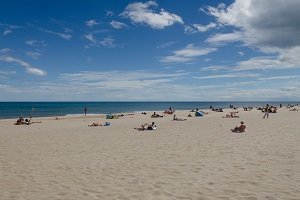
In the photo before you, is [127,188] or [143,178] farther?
[143,178]

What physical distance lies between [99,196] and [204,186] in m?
2.92

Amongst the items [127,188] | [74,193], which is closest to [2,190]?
[74,193]

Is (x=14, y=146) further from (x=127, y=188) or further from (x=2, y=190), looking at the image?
(x=127, y=188)

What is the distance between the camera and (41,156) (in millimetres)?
13859

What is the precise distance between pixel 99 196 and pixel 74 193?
745 millimetres

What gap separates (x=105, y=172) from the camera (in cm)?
1067

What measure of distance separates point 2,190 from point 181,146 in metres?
9.35

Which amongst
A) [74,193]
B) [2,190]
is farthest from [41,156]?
[74,193]

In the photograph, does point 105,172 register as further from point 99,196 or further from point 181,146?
point 181,146

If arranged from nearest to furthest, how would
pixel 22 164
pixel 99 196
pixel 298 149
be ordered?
pixel 99 196 → pixel 22 164 → pixel 298 149

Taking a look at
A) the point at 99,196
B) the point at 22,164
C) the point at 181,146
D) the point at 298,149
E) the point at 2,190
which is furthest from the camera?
the point at 181,146

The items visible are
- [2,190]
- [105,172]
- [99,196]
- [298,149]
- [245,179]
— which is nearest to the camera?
[99,196]

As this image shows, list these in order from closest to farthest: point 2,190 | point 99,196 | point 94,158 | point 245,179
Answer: point 99,196 < point 2,190 < point 245,179 < point 94,158

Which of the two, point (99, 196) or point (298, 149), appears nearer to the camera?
point (99, 196)
